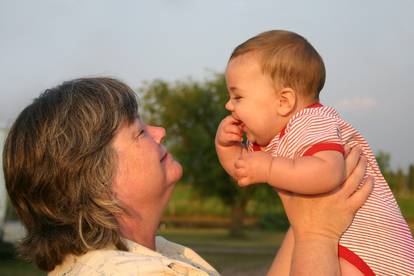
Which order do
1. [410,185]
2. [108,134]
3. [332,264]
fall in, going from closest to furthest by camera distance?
[332,264] → [108,134] → [410,185]

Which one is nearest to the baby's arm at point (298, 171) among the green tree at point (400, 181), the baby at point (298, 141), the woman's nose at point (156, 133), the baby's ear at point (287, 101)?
the baby at point (298, 141)

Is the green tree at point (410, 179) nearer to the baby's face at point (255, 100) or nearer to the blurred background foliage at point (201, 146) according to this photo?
the blurred background foliage at point (201, 146)

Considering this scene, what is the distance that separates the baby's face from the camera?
295cm

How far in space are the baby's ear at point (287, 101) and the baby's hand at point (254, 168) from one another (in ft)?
0.73

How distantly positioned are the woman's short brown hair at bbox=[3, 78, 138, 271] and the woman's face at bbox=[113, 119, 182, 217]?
0.15 ft

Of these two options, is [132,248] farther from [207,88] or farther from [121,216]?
[207,88]

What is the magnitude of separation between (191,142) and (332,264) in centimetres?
3128

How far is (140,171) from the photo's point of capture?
290 centimetres

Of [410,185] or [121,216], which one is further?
[410,185]

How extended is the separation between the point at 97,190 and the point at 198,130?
103ft

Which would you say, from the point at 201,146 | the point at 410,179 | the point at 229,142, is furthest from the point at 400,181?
the point at 229,142

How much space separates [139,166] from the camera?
2.90 m

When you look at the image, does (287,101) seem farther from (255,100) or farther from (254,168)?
(254,168)

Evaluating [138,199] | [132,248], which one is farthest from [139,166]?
[132,248]
